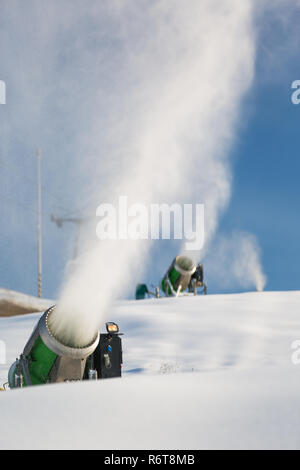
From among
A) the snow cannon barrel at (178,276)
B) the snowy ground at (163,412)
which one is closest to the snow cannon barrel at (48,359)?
the snowy ground at (163,412)

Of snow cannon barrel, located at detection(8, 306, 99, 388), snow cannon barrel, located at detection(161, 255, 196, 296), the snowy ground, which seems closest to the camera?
the snowy ground

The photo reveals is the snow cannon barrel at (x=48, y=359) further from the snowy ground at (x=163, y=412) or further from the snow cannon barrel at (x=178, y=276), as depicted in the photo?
the snow cannon barrel at (x=178, y=276)

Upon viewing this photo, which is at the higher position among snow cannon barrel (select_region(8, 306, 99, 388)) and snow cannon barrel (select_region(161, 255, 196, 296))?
snow cannon barrel (select_region(161, 255, 196, 296))

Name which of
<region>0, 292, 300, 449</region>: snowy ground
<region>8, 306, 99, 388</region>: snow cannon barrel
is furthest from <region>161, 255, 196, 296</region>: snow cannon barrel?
<region>0, 292, 300, 449</region>: snowy ground

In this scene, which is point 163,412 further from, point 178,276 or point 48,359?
point 178,276

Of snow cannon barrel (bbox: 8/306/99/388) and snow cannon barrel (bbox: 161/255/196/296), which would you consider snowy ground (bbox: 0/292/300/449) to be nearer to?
snow cannon barrel (bbox: 8/306/99/388)

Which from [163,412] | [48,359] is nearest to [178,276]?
[48,359]

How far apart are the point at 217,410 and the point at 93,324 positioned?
373 cm

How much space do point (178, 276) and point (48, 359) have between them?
13608mm

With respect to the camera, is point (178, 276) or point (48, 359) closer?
point (48, 359)

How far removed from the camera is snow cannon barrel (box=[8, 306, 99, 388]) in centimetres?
620

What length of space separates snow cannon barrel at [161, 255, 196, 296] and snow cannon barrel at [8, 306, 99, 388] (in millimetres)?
12857

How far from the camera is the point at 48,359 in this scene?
252 inches
